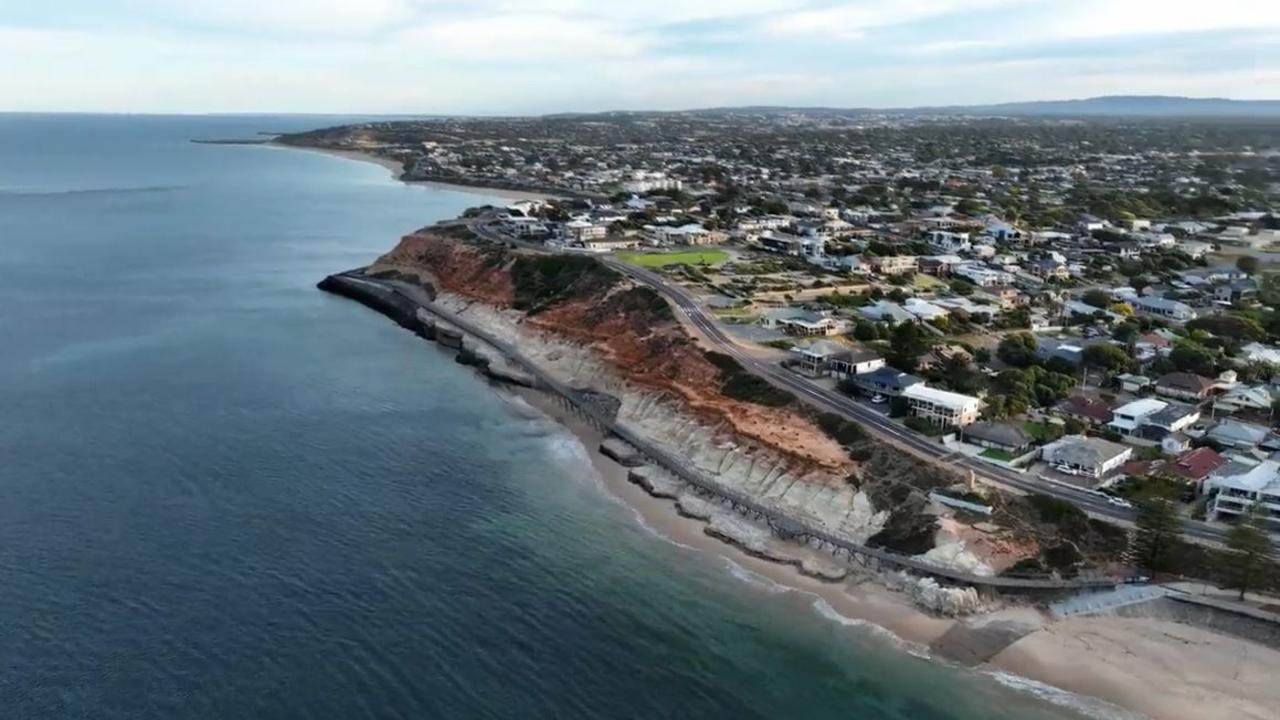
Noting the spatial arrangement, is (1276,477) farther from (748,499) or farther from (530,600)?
(530,600)

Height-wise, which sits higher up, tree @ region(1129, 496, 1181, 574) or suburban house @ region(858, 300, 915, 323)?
suburban house @ region(858, 300, 915, 323)

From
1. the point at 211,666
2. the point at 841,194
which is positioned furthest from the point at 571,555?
the point at 841,194

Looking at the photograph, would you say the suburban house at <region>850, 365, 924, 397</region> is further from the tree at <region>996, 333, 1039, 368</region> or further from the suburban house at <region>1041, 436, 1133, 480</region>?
the tree at <region>996, 333, 1039, 368</region>

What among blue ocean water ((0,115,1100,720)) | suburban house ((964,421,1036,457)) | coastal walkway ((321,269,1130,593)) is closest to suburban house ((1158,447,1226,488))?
suburban house ((964,421,1036,457))

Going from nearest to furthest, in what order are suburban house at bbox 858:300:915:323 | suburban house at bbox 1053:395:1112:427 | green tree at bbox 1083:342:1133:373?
suburban house at bbox 1053:395:1112:427, green tree at bbox 1083:342:1133:373, suburban house at bbox 858:300:915:323

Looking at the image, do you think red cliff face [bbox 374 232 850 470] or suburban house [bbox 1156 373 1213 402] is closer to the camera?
red cliff face [bbox 374 232 850 470]

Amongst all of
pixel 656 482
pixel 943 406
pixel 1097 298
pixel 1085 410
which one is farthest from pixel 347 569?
pixel 1097 298
